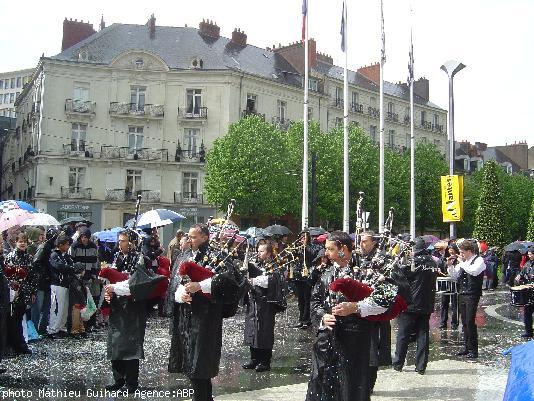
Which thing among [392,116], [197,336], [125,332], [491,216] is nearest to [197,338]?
[197,336]

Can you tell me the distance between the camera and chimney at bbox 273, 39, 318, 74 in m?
57.6

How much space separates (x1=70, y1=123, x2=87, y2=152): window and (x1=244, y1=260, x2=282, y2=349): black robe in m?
40.2

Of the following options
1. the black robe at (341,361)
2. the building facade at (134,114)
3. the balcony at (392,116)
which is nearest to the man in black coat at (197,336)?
the black robe at (341,361)

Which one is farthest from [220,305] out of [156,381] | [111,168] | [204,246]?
[111,168]

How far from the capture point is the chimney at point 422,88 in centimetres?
7188

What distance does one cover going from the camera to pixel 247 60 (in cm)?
5412

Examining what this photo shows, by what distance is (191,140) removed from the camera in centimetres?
5025

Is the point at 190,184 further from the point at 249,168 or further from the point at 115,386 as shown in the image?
the point at 115,386

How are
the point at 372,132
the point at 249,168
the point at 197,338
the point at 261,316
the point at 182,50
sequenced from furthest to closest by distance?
1. the point at 372,132
2. the point at 182,50
3. the point at 249,168
4. the point at 261,316
5. the point at 197,338

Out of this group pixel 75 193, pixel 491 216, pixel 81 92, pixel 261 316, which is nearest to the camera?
pixel 261 316

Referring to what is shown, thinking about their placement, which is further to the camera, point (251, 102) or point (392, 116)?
point (392, 116)

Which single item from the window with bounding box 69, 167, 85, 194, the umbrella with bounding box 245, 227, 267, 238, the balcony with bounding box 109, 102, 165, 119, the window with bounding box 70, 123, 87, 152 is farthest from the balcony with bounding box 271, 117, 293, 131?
the umbrella with bounding box 245, 227, 267, 238

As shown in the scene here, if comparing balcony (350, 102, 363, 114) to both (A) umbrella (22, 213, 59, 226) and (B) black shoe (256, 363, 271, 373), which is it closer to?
(A) umbrella (22, 213, 59, 226)

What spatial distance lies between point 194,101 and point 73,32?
450 inches
